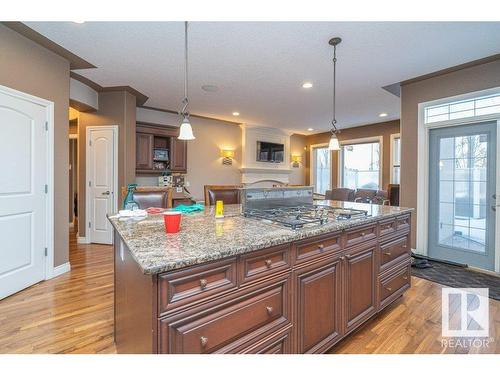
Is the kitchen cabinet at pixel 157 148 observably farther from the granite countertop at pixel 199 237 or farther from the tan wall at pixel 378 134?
the tan wall at pixel 378 134

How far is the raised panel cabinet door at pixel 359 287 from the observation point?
171 cm

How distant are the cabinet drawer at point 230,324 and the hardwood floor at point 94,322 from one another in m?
0.79

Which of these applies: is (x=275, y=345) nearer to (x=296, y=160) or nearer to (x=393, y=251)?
(x=393, y=251)

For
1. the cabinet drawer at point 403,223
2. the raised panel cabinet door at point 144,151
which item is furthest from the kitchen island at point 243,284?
the raised panel cabinet door at point 144,151

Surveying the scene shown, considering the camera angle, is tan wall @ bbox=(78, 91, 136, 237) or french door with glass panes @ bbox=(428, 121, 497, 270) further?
tan wall @ bbox=(78, 91, 136, 237)

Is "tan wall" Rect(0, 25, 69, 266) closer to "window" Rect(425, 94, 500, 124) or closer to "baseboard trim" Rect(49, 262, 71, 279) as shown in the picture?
"baseboard trim" Rect(49, 262, 71, 279)

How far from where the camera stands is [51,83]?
116 inches

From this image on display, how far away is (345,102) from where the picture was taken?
4.80 metres

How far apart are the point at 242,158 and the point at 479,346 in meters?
5.53

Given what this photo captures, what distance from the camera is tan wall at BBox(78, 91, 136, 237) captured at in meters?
4.29

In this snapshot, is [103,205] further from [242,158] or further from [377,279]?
[377,279]

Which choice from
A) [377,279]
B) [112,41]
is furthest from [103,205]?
[377,279]

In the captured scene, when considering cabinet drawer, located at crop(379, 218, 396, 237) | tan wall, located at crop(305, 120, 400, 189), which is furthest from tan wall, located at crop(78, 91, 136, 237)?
tan wall, located at crop(305, 120, 400, 189)

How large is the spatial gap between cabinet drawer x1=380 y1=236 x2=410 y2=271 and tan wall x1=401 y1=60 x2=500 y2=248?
5.79ft
